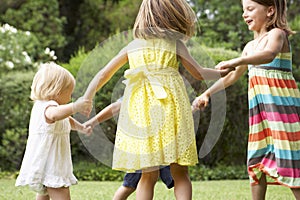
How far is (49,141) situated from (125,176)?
0.78 m

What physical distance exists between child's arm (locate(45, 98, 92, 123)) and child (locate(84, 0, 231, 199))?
0.05 metres

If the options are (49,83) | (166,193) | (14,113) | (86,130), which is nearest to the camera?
(49,83)

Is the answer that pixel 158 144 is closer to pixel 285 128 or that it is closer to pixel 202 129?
pixel 285 128

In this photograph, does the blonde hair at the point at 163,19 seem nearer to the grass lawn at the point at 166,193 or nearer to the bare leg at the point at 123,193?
the bare leg at the point at 123,193

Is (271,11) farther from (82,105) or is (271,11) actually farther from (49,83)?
(49,83)

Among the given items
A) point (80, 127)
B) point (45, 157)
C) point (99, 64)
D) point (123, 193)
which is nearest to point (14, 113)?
point (99, 64)

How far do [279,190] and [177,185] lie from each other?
3.01m

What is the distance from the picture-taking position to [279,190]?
631 centimetres

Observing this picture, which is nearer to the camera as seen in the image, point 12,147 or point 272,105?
point 272,105

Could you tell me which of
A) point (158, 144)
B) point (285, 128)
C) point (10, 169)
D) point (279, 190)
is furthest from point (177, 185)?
point (10, 169)

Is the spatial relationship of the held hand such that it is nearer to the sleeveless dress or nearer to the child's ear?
the sleeveless dress

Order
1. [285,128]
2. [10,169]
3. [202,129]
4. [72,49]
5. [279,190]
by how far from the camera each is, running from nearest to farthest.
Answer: [285,128] < [279,190] < [202,129] < [10,169] < [72,49]

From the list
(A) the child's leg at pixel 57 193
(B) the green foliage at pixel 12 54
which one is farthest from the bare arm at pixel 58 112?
(B) the green foliage at pixel 12 54

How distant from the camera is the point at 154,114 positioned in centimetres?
351
